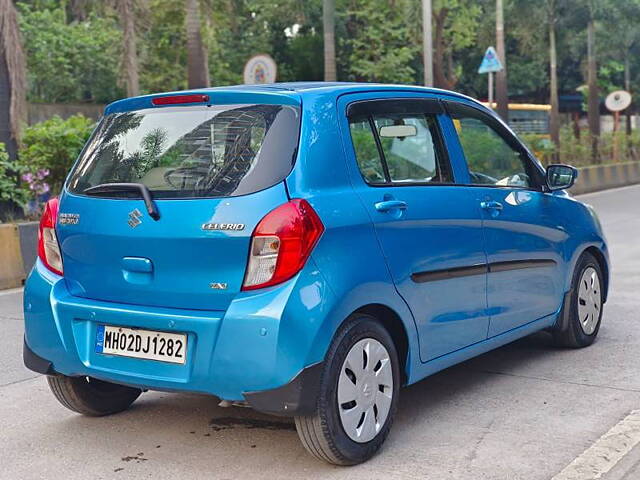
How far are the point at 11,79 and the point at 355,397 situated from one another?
395 inches

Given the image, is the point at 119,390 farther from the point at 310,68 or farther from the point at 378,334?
the point at 310,68

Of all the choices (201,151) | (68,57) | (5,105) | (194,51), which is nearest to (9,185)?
(5,105)

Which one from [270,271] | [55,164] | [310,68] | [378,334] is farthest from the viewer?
[310,68]

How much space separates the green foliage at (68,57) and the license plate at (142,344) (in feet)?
104

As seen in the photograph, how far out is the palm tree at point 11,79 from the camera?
1258cm

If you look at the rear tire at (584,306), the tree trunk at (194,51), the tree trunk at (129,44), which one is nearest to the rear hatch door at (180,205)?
the rear tire at (584,306)

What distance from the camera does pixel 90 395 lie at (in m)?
4.83

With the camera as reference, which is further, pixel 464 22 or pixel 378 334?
pixel 464 22

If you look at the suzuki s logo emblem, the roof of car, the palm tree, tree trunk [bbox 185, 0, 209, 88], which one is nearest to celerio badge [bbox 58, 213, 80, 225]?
the suzuki s logo emblem

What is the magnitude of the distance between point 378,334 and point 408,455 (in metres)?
0.56

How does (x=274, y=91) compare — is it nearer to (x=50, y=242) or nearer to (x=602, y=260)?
(x=50, y=242)

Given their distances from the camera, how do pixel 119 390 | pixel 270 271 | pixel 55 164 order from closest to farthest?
pixel 270 271
pixel 119 390
pixel 55 164

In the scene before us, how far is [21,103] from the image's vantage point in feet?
42.0

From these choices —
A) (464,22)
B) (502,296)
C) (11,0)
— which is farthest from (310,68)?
(502,296)
